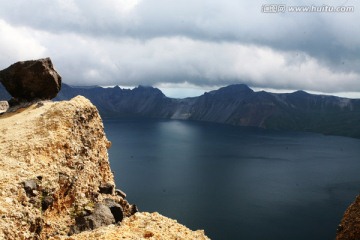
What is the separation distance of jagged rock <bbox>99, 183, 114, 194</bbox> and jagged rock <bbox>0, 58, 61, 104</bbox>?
20.2 m

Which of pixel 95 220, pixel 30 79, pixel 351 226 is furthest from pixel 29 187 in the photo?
pixel 351 226

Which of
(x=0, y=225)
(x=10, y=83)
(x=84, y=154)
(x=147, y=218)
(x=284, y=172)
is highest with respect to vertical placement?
(x=10, y=83)

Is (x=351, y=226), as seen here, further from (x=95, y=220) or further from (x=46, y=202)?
(x=46, y=202)

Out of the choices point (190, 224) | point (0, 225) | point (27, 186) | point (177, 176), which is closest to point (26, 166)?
point (27, 186)

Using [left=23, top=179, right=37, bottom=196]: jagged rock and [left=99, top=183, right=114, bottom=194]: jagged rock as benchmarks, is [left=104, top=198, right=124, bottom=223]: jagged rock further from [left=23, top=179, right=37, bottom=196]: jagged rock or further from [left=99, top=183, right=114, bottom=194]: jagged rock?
[left=23, top=179, right=37, bottom=196]: jagged rock

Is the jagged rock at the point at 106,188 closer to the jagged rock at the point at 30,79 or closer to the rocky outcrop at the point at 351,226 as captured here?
the jagged rock at the point at 30,79

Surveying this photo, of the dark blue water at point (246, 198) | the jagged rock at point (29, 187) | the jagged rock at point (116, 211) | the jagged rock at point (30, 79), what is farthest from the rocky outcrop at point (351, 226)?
the dark blue water at point (246, 198)

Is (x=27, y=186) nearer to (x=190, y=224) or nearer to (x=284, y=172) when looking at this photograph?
(x=190, y=224)

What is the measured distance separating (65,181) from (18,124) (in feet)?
37.2

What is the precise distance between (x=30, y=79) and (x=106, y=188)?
22.8 m

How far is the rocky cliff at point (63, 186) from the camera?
22469 millimetres

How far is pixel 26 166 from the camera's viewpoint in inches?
1029

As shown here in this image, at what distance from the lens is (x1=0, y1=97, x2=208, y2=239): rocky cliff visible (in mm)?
22469

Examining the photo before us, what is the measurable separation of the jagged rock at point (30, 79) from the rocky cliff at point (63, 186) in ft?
33.9
